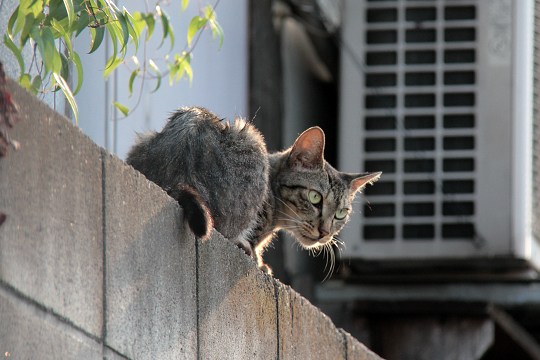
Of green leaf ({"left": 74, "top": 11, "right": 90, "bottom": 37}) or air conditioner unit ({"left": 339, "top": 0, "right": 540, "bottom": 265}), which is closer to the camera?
green leaf ({"left": 74, "top": 11, "right": 90, "bottom": 37})

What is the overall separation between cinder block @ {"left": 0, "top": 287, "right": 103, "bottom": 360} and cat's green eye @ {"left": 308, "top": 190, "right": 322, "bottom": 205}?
7.07ft

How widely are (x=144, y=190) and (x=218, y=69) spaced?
142 inches

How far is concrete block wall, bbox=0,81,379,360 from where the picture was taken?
2115 millimetres

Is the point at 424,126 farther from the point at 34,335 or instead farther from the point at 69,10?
the point at 34,335

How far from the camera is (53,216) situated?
2.23 meters

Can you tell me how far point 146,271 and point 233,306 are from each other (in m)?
0.60

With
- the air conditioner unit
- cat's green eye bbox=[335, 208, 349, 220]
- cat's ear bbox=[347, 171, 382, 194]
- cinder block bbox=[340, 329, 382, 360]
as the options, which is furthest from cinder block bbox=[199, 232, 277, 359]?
the air conditioner unit

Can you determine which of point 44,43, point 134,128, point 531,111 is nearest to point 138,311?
point 44,43

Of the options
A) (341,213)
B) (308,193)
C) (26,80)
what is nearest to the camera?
(26,80)

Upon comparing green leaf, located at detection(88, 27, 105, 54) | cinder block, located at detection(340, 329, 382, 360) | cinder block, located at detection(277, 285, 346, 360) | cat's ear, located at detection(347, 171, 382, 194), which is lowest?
cinder block, located at detection(340, 329, 382, 360)

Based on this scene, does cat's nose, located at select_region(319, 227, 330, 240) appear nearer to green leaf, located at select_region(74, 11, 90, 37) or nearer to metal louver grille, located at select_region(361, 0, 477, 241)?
green leaf, located at select_region(74, 11, 90, 37)

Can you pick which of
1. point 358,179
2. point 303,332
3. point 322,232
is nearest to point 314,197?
point 322,232

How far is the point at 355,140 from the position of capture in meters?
6.96

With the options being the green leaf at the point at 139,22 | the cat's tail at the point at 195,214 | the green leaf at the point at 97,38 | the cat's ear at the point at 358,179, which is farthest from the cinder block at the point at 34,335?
the cat's ear at the point at 358,179
